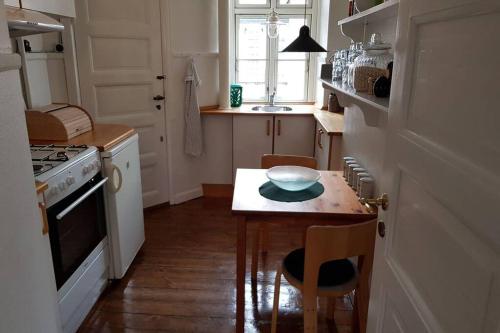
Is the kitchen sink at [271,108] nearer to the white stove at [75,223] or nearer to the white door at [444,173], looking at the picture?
the white stove at [75,223]

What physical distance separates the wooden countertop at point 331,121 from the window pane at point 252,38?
110cm

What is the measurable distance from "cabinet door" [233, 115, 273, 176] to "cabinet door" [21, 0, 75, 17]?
174 centimetres

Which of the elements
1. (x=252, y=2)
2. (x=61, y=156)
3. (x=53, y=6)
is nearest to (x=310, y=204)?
(x=61, y=156)

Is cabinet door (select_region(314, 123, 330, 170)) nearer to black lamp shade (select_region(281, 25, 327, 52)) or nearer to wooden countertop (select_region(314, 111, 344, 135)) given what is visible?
wooden countertop (select_region(314, 111, 344, 135))

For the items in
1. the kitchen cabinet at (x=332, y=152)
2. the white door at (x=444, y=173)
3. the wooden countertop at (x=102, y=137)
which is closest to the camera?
the white door at (x=444, y=173)

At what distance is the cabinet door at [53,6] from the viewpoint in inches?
80.5

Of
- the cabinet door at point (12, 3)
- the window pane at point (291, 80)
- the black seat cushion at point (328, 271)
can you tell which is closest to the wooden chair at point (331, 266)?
the black seat cushion at point (328, 271)

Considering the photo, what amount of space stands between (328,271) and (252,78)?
301 cm

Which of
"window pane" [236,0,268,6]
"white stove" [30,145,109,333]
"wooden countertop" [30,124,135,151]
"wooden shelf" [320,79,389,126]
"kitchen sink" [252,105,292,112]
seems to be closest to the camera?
"wooden shelf" [320,79,389,126]

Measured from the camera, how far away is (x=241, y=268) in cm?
186

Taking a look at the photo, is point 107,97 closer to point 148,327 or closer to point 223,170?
point 223,170

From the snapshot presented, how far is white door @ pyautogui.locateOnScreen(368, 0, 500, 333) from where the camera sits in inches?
27.3

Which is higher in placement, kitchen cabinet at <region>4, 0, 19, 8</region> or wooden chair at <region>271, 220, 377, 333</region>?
kitchen cabinet at <region>4, 0, 19, 8</region>

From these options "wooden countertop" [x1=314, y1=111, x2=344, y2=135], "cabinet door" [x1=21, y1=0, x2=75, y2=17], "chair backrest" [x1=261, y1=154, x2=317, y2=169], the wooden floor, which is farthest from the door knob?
"cabinet door" [x1=21, y1=0, x2=75, y2=17]
